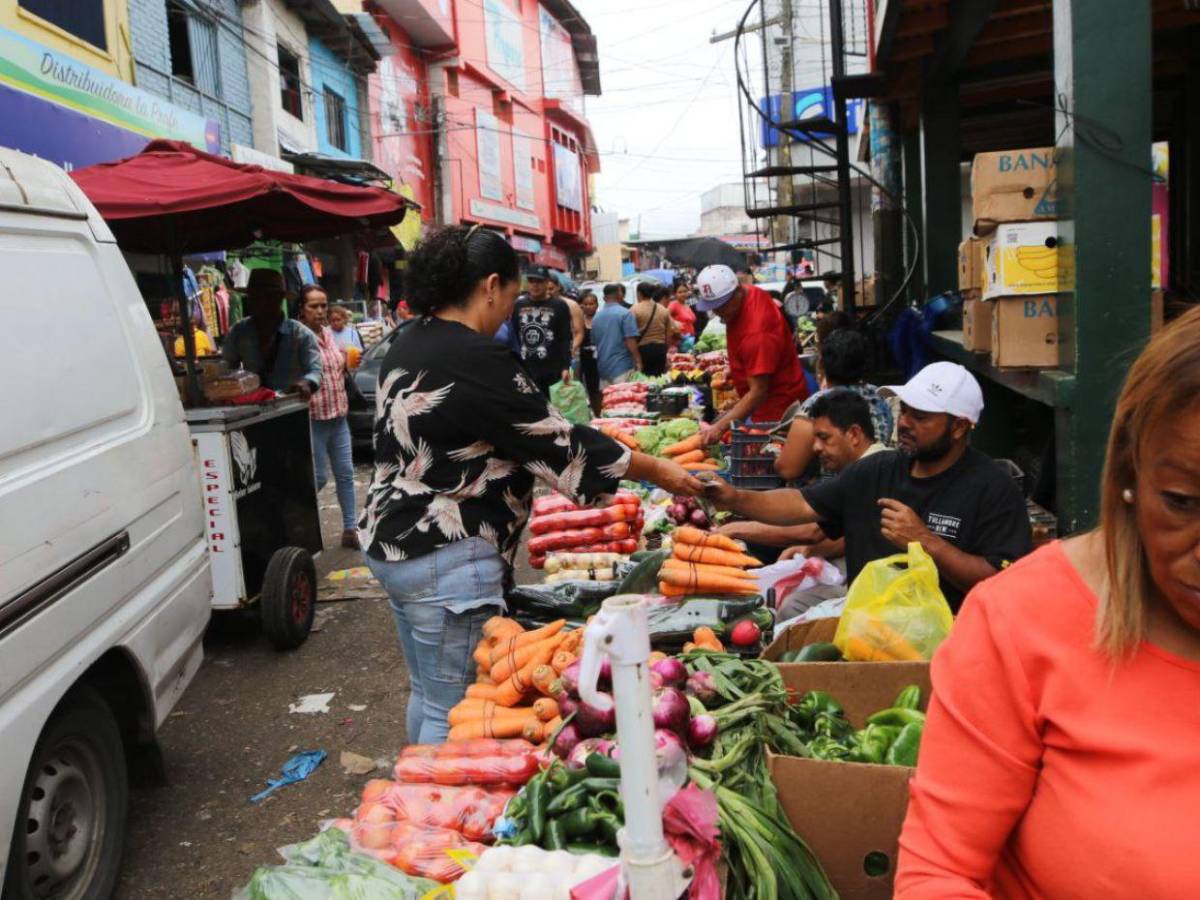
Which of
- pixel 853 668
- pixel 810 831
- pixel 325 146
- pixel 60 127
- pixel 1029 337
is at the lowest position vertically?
pixel 810 831

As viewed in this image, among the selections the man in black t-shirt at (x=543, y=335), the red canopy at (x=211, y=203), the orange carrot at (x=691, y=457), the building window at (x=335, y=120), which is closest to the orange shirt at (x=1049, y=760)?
the red canopy at (x=211, y=203)

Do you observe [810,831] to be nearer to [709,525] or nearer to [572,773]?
[572,773]

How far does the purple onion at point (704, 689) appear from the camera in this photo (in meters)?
3.07

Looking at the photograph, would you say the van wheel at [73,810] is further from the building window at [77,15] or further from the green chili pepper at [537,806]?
the building window at [77,15]

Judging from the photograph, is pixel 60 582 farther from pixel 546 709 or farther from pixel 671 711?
pixel 671 711

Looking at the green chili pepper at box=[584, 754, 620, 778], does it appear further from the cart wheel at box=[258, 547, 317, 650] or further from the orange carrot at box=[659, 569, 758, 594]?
the cart wheel at box=[258, 547, 317, 650]

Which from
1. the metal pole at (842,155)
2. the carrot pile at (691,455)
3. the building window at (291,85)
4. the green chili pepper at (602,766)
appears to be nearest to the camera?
the green chili pepper at (602,766)

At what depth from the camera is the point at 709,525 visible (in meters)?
5.86

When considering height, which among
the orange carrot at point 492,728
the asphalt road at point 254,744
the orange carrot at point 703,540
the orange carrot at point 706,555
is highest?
the orange carrot at point 703,540

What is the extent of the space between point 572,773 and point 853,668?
96 centimetres

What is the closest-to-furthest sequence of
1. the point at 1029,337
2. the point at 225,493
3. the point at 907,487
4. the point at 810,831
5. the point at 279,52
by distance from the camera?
1. the point at 810,831
2. the point at 907,487
3. the point at 1029,337
4. the point at 225,493
5. the point at 279,52

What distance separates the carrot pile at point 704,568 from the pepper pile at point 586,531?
1.17 m

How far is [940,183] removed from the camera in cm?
974

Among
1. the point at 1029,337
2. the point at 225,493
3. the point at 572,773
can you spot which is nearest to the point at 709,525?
the point at 1029,337
